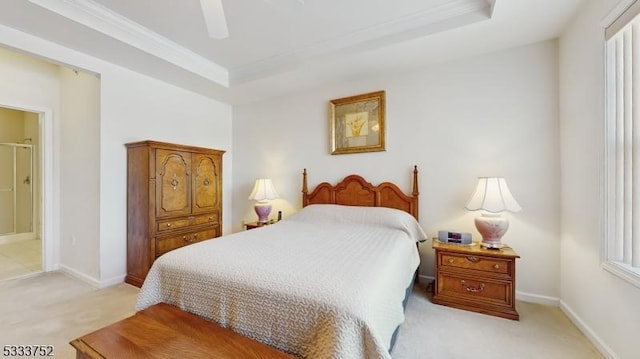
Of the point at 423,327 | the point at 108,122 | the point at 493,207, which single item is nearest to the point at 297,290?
the point at 423,327

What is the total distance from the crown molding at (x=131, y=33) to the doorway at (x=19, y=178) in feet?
12.5

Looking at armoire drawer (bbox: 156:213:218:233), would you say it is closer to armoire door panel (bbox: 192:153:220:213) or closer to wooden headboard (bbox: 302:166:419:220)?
armoire door panel (bbox: 192:153:220:213)

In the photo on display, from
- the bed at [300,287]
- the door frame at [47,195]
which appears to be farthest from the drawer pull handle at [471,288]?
the door frame at [47,195]

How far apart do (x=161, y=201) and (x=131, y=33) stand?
5.50ft

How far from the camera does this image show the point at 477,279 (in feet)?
7.44

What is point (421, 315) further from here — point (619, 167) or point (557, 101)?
point (557, 101)

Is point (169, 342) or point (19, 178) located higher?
point (19, 178)

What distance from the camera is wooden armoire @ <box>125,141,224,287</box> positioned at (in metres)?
2.87

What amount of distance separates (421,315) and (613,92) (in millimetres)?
2020

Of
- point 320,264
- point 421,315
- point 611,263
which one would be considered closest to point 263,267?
point 320,264

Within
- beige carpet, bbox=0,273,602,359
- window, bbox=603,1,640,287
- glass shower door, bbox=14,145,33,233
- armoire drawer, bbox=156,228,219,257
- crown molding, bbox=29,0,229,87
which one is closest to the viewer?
window, bbox=603,1,640,287

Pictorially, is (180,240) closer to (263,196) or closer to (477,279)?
(263,196)

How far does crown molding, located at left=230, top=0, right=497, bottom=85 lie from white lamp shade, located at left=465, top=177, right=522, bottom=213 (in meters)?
1.35

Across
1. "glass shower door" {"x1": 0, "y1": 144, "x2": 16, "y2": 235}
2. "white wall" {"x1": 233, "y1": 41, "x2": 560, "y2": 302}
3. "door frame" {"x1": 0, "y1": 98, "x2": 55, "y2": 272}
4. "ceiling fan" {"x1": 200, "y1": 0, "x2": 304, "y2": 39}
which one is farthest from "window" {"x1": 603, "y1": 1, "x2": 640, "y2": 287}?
"glass shower door" {"x1": 0, "y1": 144, "x2": 16, "y2": 235}
